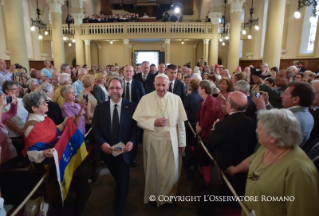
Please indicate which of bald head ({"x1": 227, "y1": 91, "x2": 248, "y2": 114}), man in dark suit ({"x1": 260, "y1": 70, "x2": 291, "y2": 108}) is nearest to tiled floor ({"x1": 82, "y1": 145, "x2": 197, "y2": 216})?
bald head ({"x1": 227, "y1": 91, "x2": 248, "y2": 114})

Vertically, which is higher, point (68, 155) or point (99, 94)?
point (99, 94)

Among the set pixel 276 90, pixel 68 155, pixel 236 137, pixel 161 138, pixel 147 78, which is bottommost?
pixel 68 155

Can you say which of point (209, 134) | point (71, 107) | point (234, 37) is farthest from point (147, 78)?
point (234, 37)

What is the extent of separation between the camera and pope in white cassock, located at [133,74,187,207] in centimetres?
288

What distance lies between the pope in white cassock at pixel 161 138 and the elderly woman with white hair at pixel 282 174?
1316 mm

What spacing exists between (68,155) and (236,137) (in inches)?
83.1

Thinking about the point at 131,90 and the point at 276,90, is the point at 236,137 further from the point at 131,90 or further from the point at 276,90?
the point at 131,90

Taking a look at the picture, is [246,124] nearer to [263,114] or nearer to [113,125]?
[263,114]

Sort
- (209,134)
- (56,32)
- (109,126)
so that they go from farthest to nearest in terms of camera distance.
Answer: (56,32), (109,126), (209,134)

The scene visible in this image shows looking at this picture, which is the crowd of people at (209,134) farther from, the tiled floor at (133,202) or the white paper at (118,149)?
the tiled floor at (133,202)

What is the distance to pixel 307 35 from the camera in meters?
11.9

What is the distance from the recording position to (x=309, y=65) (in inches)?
448

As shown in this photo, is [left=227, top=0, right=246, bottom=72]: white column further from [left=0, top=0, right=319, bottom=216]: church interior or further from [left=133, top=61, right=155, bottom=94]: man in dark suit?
[left=133, top=61, right=155, bottom=94]: man in dark suit

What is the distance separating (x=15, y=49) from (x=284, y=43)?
14799 mm
